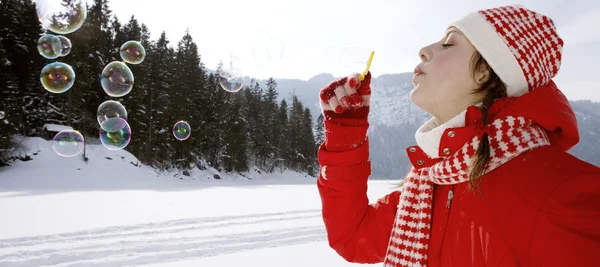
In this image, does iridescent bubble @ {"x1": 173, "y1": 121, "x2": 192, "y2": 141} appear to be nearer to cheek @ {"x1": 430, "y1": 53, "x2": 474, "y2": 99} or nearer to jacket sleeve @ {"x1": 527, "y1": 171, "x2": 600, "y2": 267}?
cheek @ {"x1": 430, "y1": 53, "x2": 474, "y2": 99}

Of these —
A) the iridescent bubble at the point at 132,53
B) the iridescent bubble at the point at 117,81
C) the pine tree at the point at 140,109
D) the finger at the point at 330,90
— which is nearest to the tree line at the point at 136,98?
the pine tree at the point at 140,109

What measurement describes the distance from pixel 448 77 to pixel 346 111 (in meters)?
0.57

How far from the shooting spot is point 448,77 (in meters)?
1.63

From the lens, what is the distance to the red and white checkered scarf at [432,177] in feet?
4.20

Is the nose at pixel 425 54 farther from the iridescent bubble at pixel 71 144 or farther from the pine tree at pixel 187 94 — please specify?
the pine tree at pixel 187 94

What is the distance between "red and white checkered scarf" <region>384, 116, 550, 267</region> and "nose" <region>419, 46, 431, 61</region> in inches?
19.2

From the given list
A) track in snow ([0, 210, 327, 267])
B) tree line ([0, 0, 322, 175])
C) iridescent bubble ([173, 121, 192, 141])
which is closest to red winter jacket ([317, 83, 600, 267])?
track in snow ([0, 210, 327, 267])

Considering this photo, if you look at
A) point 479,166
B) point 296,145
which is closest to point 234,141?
point 296,145

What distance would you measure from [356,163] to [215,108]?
4426 centimetres

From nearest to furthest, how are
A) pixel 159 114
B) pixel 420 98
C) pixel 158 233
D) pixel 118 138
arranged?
pixel 420 98
pixel 158 233
pixel 118 138
pixel 159 114

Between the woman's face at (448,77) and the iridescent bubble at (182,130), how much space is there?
3686 cm

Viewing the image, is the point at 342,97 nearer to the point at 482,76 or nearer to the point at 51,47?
the point at 482,76

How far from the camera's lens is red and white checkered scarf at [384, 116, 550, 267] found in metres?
1.28

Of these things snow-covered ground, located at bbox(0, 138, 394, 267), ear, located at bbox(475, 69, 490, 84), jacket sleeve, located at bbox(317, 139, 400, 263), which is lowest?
snow-covered ground, located at bbox(0, 138, 394, 267)
